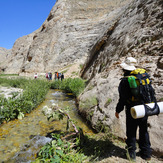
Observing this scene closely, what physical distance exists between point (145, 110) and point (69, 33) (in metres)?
30.0

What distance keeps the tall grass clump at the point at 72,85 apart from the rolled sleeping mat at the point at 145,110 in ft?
22.7

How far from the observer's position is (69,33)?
97.5ft

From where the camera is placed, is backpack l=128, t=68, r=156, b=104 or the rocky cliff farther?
the rocky cliff

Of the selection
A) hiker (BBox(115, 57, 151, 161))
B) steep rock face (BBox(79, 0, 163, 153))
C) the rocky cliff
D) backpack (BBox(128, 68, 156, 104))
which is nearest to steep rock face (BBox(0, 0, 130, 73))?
the rocky cliff

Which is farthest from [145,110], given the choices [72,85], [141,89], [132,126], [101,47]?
[101,47]

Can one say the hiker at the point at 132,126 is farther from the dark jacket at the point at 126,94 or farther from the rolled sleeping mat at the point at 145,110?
the rolled sleeping mat at the point at 145,110

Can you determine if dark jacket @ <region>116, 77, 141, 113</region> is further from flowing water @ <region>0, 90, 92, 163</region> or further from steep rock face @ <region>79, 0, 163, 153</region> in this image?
flowing water @ <region>0, 90, 92, 163</region>

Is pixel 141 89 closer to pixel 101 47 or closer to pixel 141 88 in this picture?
pixel 141 88

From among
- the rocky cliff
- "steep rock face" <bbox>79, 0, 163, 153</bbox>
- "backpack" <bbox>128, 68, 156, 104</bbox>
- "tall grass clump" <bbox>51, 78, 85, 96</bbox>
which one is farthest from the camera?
"tall grass clump" <bbox>51, 78, 85, 96</bbox>

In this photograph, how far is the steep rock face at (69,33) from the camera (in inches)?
1043

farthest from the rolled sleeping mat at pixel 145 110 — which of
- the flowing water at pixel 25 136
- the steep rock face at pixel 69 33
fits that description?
the steep rock face at pixel 69 33

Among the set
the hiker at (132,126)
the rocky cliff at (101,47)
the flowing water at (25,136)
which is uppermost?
the rocky cliff at (101,47)

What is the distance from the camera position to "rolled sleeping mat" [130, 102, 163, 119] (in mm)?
2142

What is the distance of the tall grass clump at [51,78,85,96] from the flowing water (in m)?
3.81
